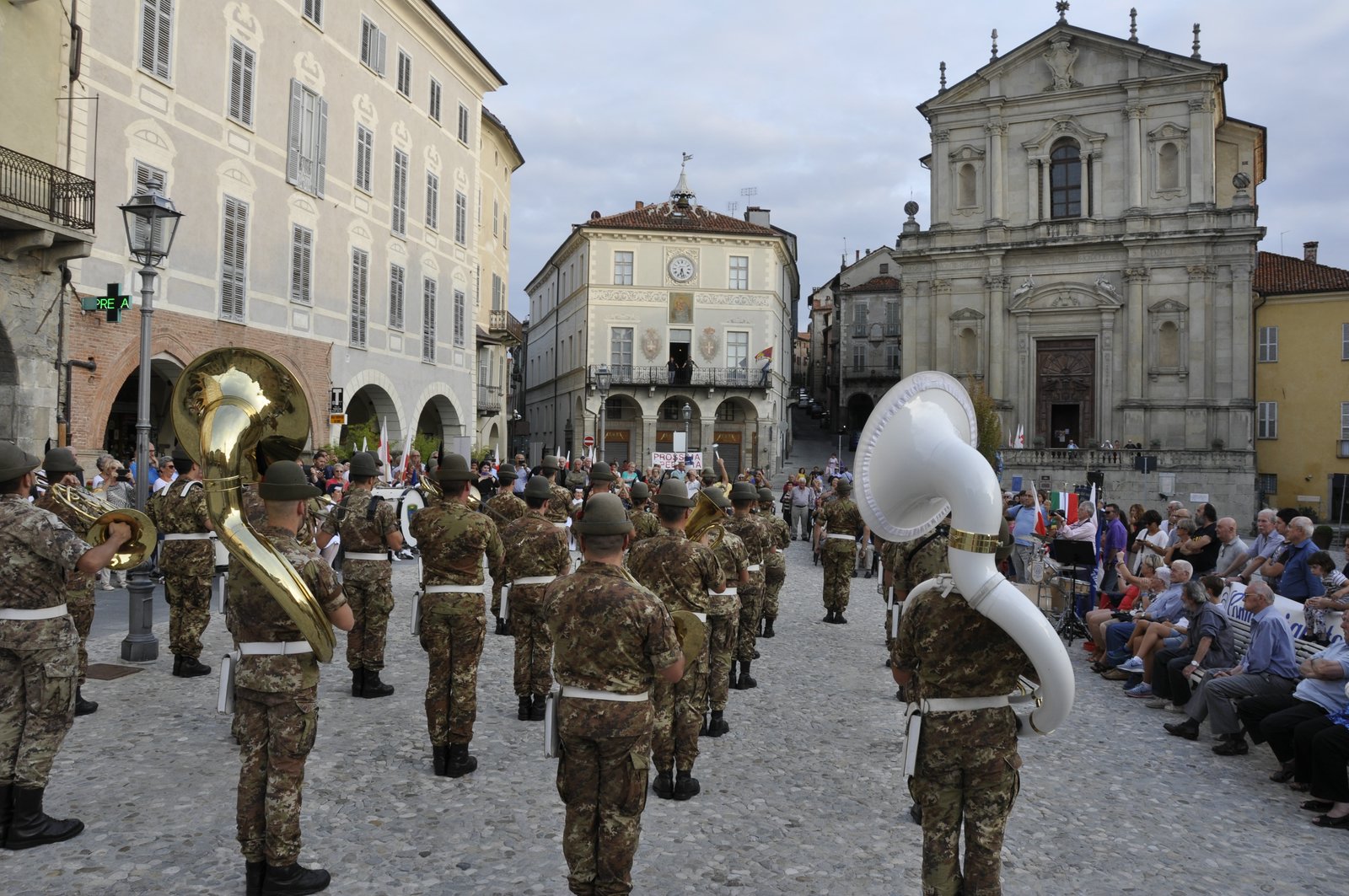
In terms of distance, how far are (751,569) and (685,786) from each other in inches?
147

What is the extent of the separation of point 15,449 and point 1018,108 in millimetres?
45574

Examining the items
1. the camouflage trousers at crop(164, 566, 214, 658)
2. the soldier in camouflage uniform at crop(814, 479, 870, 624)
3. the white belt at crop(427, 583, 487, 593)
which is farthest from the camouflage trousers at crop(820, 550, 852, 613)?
the camouflage trousers at crop(164, 566, 214, 658)

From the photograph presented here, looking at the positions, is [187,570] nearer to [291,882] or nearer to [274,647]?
[274,647]

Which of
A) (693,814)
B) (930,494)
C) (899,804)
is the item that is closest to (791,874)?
(693,814)

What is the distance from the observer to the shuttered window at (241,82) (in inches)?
781

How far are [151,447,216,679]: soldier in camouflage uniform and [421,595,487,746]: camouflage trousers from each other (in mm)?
3515

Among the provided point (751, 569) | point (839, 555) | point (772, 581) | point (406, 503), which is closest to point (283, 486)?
point (751, 569)

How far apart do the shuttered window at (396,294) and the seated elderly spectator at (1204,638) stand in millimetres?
22424

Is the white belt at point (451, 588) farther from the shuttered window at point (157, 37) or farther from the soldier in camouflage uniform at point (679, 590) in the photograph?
the shuttered window at point (157, 37)

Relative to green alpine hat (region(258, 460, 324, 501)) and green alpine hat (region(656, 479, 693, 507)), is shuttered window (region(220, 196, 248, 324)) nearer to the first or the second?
green alpine hat (region(656, 479, 693, 507))

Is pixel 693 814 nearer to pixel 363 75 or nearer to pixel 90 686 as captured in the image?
pixel 90 686

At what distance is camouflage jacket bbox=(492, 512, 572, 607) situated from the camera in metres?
7.90

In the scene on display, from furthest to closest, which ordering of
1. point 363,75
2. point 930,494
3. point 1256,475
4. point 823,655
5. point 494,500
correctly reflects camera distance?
point 1256,475
point 363,75
point 823,655
point 494,500
point 930,494

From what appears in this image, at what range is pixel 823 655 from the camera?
1120cm
